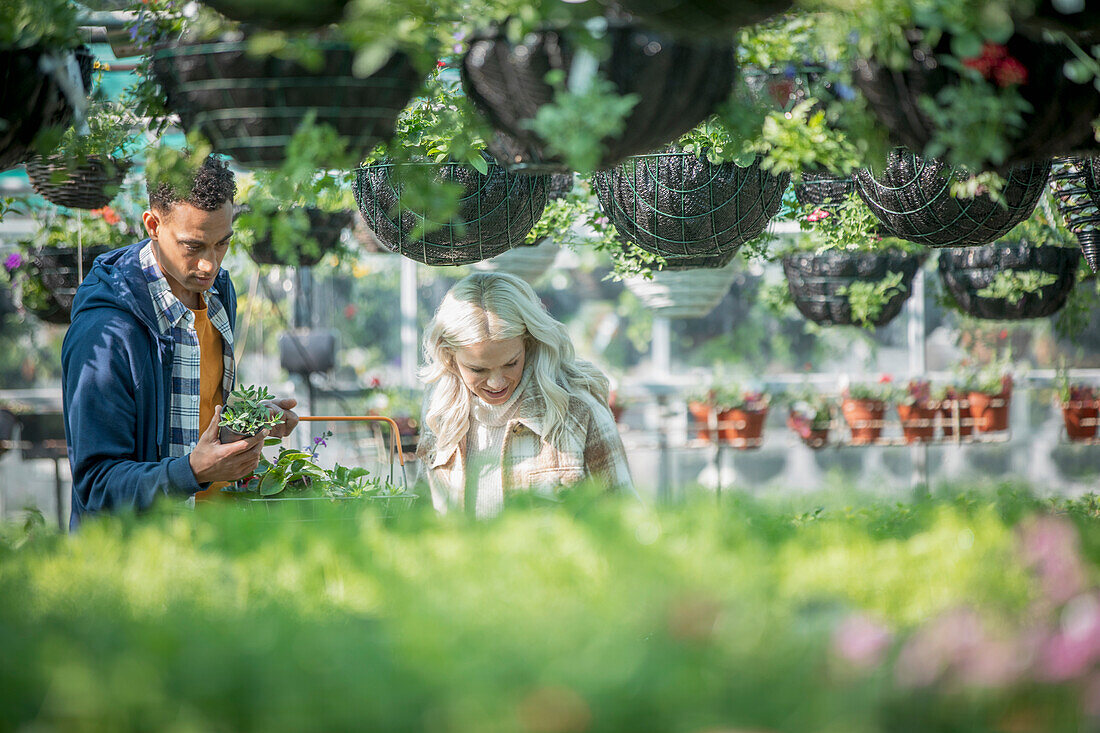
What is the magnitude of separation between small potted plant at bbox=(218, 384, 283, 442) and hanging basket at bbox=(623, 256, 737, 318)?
2016mm

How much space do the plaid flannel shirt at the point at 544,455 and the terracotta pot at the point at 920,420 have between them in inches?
125

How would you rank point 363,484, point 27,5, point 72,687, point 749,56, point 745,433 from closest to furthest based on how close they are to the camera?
point 72,687, point 27,5, point 749,56, point 363,484, point 745,433

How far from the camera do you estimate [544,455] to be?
246cm

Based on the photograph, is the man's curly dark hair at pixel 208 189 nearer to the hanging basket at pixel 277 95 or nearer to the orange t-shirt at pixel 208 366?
the orange t-shirt at pixel 208 366

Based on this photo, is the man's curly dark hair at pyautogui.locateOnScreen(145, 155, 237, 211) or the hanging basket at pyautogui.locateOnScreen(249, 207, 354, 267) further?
the hanging basket at pyautogui.locateOnScreen(249, 207, 354, 267)

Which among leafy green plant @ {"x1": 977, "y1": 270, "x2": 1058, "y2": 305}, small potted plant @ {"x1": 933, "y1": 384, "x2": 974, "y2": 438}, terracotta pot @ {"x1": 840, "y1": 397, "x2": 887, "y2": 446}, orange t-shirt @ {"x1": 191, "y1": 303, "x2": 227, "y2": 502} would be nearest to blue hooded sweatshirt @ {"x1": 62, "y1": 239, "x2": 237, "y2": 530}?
orange t-shirt @ {"x1": 191, "y1": 303, "x2": 227, "y2": 502}

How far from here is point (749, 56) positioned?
162cm

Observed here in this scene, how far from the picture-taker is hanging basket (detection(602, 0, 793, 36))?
1023 mm

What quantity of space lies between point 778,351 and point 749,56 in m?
5.40

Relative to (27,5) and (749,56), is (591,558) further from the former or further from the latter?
(749,56)

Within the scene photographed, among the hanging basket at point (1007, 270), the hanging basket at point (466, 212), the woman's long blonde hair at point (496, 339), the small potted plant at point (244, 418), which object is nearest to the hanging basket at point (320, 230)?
the woman's long blonde hair at point (496, 339)

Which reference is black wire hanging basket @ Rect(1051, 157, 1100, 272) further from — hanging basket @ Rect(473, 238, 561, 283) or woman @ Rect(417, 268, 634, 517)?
hanging basket @ Rect(473, 238, 561, 283)

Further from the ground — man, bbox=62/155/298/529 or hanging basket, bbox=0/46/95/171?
hanging basket, bbox=0/46/95/171

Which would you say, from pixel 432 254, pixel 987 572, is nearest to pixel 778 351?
pixel 432 254
